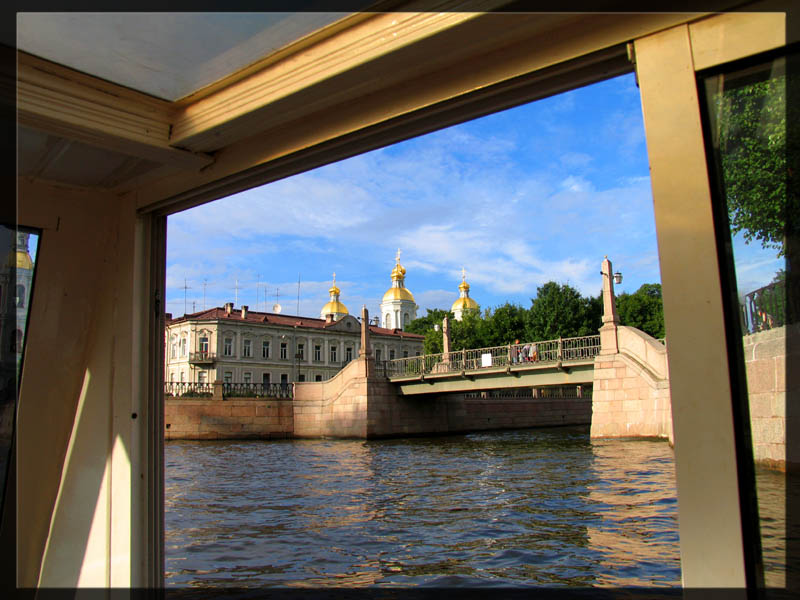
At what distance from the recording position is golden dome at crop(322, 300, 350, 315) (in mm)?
64769

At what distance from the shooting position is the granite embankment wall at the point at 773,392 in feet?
5.11

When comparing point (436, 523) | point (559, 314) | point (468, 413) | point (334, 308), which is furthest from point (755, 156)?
point (334, 308)

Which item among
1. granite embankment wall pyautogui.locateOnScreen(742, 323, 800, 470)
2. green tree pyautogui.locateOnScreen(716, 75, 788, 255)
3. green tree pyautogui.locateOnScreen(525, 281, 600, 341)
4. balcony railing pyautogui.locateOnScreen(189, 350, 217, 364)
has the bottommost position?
granite embankment wall pyautogui.locateOnScreen(742, 323, 800, 470)

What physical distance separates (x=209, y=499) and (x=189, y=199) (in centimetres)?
1026

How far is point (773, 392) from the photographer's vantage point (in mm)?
2170

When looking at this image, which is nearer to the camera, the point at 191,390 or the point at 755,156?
the point at 755,156

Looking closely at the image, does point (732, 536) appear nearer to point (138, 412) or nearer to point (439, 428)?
point (138, 412)

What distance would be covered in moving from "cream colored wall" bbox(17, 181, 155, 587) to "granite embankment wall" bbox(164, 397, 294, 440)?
27.5 metres

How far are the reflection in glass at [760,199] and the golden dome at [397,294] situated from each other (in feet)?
233

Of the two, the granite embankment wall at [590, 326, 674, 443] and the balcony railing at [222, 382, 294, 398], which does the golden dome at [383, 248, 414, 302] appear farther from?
the granite embankment wall at [590, 326, 674, 443]

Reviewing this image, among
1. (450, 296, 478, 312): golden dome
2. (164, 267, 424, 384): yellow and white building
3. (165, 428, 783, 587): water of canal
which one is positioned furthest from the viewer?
(450, 296, 478, 312): golden dome

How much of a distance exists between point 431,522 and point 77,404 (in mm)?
7242

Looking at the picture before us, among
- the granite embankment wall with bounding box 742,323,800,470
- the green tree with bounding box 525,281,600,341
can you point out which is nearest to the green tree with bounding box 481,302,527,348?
the green tree with bounding box 525,281,600,341

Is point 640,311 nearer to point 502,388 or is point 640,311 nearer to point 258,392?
point 502,388
